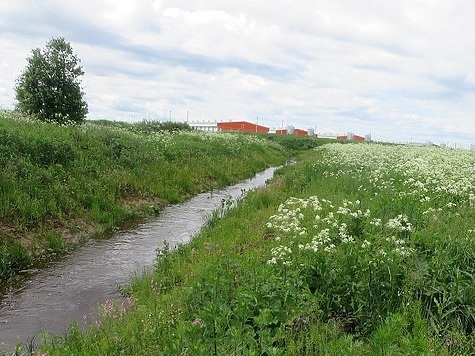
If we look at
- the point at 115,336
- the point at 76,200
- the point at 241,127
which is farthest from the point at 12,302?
the point at 241,127

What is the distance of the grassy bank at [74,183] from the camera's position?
1083 cm

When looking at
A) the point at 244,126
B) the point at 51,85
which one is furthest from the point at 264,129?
the point at 51,85

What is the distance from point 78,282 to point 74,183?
588 cm

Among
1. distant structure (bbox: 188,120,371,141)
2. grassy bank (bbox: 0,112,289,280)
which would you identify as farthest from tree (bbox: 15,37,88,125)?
distant structure (bbox: 188,120,371,141)

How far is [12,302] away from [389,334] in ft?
23.2

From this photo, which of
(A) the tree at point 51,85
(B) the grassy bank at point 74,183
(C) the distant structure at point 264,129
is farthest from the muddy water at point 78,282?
(C) the distant structure at point 264,129

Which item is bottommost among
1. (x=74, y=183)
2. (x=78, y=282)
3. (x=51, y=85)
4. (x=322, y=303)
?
(x=78, y=282)

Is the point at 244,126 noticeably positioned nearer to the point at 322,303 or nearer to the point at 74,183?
Result: the point at 74,183

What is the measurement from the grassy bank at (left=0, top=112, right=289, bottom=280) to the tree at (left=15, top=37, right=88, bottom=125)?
20.1ft

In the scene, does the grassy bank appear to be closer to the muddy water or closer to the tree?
the muddy water

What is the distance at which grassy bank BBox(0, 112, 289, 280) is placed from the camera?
35.5 ft

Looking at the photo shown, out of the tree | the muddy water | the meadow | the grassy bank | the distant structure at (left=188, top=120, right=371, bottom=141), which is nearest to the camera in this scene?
the meadow

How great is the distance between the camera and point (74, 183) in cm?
1396

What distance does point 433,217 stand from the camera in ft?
25.1
